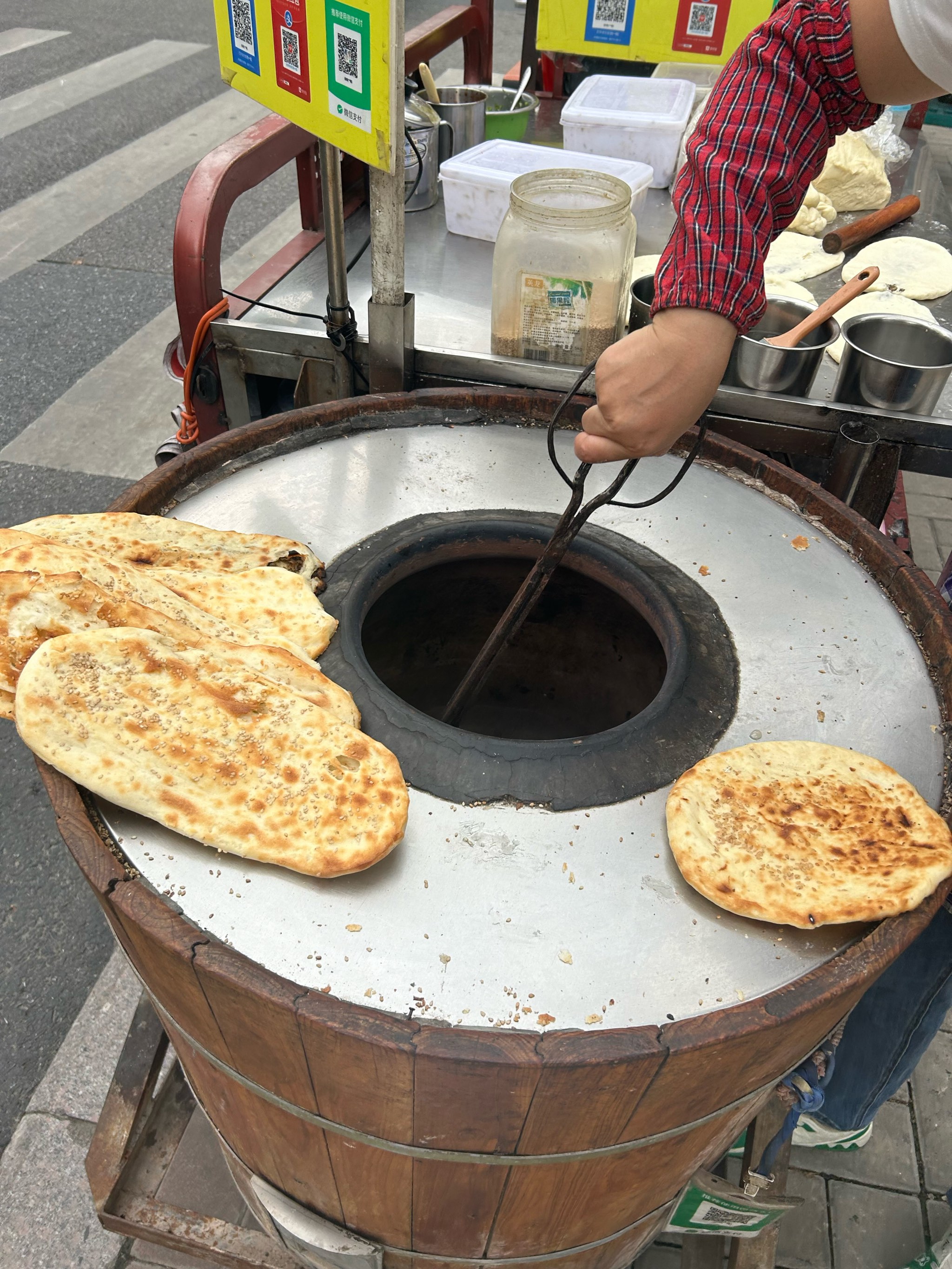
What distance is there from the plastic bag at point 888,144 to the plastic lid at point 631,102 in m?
0.95

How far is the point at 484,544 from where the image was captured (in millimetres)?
2008

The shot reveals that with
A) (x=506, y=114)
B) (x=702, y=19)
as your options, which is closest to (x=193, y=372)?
(x=506, y=114)

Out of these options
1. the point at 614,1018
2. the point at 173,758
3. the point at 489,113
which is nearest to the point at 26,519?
the point at 489,113

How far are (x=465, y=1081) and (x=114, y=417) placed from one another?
5.06 m

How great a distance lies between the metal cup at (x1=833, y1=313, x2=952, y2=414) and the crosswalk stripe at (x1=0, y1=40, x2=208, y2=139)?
8.86 meters

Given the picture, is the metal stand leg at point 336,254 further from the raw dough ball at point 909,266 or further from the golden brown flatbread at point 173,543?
the raw dough ball at point 909,266

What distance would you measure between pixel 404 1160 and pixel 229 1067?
314 mm

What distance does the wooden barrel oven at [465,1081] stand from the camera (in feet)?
3.84

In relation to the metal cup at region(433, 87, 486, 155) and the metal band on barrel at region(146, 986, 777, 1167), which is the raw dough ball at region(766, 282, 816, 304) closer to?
the metal cup at region(433, 87, 486, 155)

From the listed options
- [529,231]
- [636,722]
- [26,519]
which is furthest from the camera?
[26,519]

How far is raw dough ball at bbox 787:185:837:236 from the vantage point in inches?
142

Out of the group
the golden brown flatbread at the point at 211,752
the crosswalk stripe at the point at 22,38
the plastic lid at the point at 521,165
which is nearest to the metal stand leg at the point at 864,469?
the plastic lid at the point at 521,165

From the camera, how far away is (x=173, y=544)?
1799 millimetres

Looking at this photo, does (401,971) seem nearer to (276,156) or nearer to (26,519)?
(276,156)
